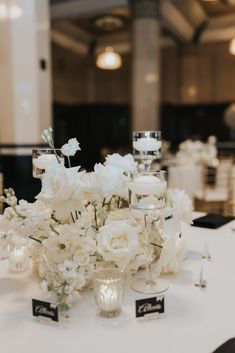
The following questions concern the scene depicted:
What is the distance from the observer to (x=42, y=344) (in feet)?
2.84

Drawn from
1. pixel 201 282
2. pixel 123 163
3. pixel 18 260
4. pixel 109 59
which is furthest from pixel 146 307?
pixel 109 59

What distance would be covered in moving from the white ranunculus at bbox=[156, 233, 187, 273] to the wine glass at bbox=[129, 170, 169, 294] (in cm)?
5

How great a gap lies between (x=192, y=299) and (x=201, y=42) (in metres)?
10.8

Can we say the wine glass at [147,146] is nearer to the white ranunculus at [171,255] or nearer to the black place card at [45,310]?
the white ranunculus at [171,255]

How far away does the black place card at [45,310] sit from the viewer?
3.15ft

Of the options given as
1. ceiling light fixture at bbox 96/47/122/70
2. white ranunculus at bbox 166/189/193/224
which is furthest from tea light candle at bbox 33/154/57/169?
ceiling light fixture at bbox 96/47/122/70

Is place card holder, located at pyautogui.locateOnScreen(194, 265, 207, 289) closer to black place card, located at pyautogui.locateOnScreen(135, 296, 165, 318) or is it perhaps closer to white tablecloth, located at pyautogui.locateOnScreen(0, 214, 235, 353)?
white tablecloth, located at pyautogui.locateOnScreen(0, 214, 235, 353)

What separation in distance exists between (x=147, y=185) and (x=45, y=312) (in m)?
0.43

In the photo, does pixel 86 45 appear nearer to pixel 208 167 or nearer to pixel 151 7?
pixel 151 7

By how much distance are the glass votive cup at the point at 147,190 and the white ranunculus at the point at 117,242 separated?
0.30ft

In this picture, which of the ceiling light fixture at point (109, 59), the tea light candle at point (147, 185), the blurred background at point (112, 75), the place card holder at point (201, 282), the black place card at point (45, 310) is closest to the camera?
the black place card at point (45, 310)

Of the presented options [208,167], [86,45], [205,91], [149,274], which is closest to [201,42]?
[205,91]

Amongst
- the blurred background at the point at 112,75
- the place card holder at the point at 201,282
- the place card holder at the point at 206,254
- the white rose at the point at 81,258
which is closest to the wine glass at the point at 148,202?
the place card holder at the point at 201,282

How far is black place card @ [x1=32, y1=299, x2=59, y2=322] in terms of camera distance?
959 millimetres
